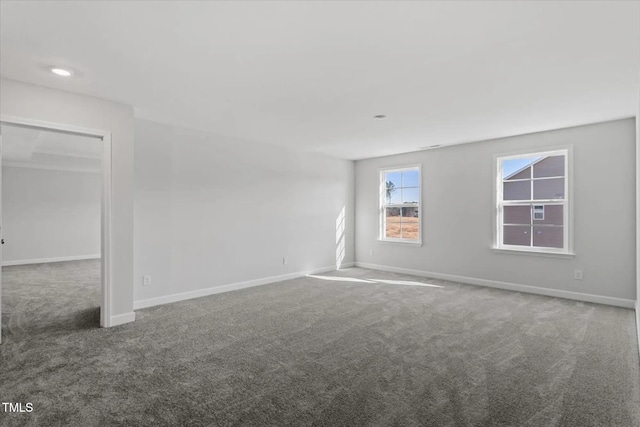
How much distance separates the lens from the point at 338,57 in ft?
8.39

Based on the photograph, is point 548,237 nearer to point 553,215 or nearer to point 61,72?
point 553,215

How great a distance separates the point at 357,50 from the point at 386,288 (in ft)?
12.4

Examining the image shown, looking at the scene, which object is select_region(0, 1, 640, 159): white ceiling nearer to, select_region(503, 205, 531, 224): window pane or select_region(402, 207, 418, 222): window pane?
select_region(503, 205, 531, 224): window pane

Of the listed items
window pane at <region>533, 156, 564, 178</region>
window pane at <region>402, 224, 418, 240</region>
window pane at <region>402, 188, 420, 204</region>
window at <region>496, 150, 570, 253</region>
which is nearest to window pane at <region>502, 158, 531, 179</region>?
window at <region>496, 150, 570, 253</region>

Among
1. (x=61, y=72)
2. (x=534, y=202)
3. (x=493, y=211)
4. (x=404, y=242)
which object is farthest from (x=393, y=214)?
(x=61, y=72)

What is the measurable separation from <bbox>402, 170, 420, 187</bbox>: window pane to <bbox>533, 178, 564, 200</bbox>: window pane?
205 centimetres

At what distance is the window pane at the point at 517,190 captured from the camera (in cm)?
507

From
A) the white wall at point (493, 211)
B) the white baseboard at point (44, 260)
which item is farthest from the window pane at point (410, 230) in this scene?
the white baseboard at point (44, 260)

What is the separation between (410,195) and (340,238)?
173cm

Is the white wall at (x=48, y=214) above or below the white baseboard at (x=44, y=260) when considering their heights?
above

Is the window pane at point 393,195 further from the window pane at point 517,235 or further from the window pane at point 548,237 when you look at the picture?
the window pane at point 548,237

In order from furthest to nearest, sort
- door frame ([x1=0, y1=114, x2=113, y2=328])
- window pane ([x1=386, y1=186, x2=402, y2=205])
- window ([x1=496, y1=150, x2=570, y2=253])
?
window pane ([x1=386, y1=186, x2=402, y2=205]) → window ([x1=496, y1=150, x2=570, y2=253]) → door frame ([x1=0, y1=114, x2=113, y2=328])

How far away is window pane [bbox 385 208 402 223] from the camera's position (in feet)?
22.2

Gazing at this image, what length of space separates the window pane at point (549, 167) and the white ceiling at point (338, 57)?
798 millimetres
